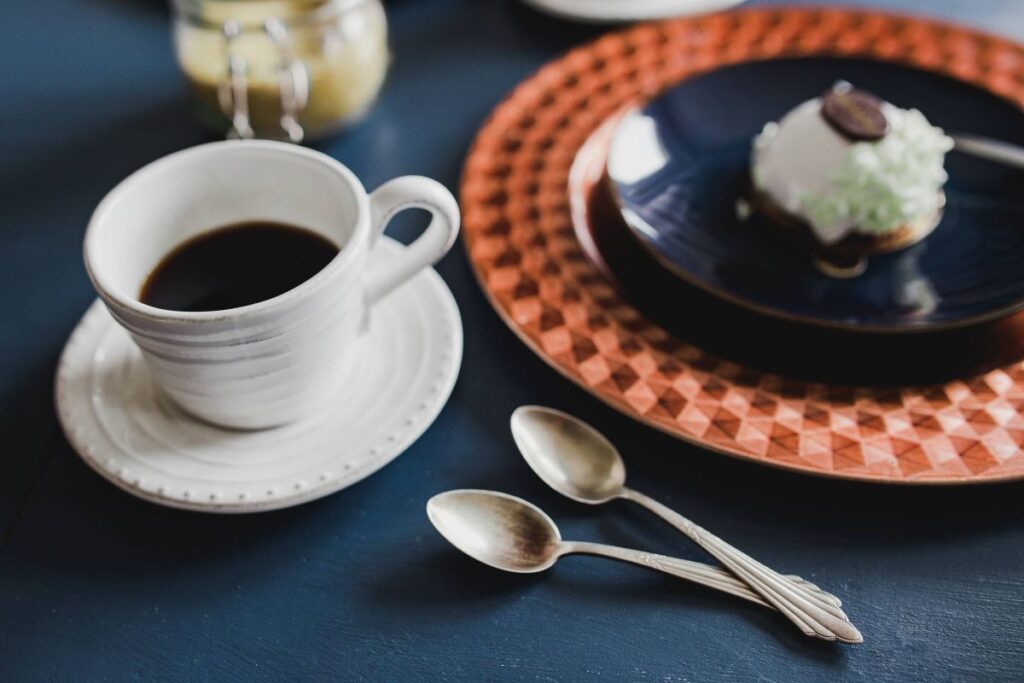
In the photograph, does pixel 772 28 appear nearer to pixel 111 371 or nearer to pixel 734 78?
pixel 734 78

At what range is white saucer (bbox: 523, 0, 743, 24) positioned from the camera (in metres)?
0.91

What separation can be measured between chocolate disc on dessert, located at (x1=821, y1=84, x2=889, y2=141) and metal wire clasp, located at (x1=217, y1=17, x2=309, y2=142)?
0.44 metres

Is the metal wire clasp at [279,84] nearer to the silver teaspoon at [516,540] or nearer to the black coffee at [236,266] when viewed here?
the black coffee at [236,266]

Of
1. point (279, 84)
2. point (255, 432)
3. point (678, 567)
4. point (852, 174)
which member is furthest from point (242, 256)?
point (852, 174)

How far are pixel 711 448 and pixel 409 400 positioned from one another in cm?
20

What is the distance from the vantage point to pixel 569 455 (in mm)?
561

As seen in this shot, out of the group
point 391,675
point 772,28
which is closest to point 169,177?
point 391,675

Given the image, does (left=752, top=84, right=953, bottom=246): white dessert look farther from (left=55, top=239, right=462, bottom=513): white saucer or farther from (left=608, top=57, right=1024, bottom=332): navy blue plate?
(left=55, top=239, right=462, bottom=513): white saucer

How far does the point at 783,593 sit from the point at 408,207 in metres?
0.32

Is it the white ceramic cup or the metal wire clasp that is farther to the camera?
the metal wire clasp

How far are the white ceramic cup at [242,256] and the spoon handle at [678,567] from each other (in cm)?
19

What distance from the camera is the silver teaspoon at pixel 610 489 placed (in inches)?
19.1

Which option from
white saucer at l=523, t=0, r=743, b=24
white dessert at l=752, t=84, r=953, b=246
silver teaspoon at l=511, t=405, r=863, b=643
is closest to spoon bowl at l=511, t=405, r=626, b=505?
silver teaspoon at l=511, t=405, r=863, b=643

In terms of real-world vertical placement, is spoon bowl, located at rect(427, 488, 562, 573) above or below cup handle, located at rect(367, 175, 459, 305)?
below
